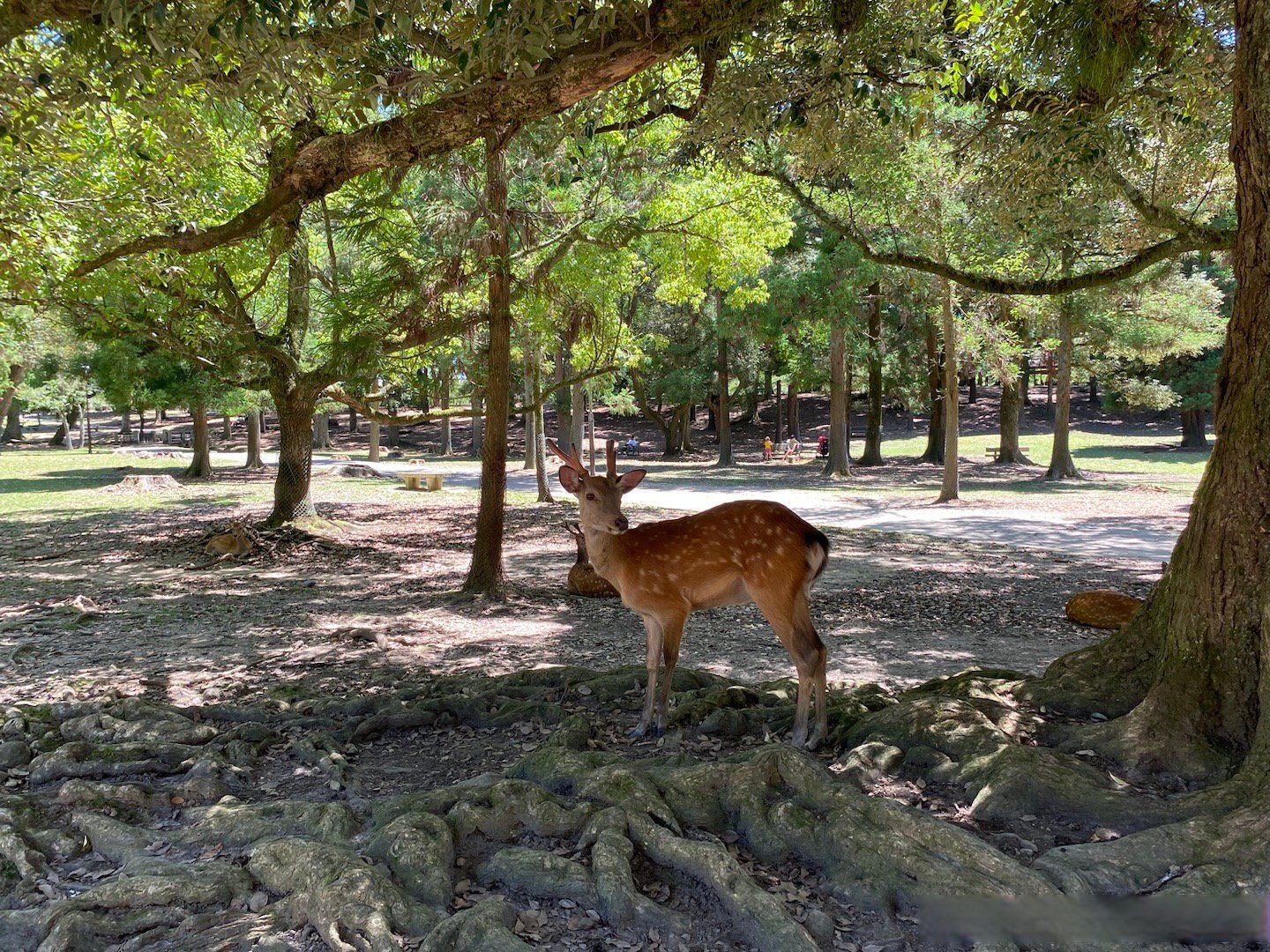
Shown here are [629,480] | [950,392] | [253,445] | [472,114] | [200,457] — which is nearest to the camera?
[472,114]

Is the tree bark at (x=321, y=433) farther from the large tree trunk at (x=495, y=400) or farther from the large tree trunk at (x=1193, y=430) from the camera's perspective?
Answer: the large tree trunk at (x=1193, y=430)

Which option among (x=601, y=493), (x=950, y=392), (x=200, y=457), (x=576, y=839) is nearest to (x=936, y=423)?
(x=950, y=392)

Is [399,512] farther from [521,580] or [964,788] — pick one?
[964,788]

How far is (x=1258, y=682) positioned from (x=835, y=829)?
2141 mm

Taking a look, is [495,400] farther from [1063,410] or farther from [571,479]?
[1063,410]

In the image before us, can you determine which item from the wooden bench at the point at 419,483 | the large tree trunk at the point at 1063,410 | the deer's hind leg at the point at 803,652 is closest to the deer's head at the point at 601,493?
the deer's hind leg at the point at 803,652

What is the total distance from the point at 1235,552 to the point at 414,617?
8095 mm

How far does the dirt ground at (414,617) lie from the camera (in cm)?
768

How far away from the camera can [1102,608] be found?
29.8 feet

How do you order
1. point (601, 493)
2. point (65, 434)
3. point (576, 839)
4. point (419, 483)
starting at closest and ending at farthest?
1. point (576, 839)
2. point (601, 493)
3. point (419, 483)
4. point (65, 434)

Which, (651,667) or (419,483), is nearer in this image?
(651,667)

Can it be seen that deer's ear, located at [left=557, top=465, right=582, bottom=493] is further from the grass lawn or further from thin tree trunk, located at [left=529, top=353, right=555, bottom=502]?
the grass lawn

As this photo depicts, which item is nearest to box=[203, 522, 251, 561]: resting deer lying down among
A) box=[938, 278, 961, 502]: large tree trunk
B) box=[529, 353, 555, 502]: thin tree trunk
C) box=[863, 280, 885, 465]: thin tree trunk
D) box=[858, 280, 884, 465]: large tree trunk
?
box=[529, 353, 555, 502]: thin tree trunk

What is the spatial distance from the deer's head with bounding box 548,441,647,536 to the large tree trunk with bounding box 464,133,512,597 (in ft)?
15.7
